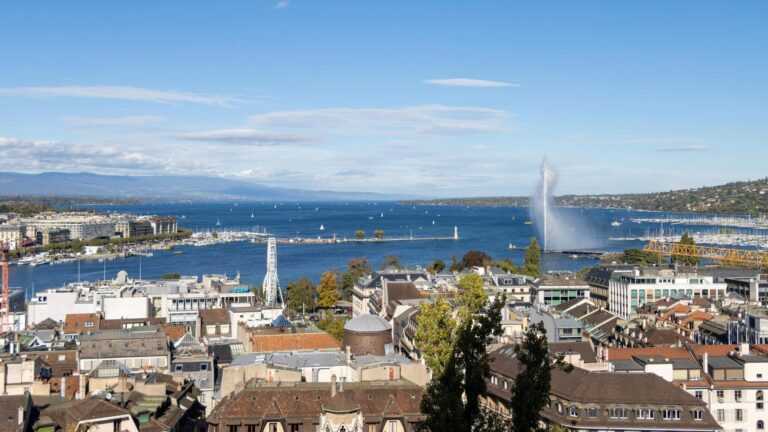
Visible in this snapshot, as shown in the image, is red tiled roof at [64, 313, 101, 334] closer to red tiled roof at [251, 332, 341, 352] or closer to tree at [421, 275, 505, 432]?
red tiled roof at [251, 332, 341, 352]

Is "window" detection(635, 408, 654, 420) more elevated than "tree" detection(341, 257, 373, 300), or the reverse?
"window" detection(635, 408, 654, 420)

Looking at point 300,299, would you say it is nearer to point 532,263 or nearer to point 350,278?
A: point 350,278

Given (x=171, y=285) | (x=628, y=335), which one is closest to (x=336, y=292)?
(x=171, y=285)

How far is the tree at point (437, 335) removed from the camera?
2136 centimetres

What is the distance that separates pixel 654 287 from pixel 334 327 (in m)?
28.8

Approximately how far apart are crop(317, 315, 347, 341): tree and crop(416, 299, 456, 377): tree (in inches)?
1354

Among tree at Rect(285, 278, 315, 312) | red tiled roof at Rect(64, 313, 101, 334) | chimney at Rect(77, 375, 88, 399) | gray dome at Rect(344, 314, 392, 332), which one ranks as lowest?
tree at Rect(285, 278, 315, 312)

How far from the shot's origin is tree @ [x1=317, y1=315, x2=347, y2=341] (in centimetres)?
5738

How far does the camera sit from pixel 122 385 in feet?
103

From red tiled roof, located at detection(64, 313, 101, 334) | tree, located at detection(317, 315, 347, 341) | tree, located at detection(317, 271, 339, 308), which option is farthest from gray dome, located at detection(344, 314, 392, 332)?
tree, located at detection(317, 271, 339, 308)

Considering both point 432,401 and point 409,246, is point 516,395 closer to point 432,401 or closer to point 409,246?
point 432,401

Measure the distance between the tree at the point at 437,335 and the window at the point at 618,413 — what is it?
39.2 ft

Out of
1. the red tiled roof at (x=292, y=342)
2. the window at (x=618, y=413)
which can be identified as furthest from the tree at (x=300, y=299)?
the window at (x=618, y=413)

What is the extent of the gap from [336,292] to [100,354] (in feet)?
147
